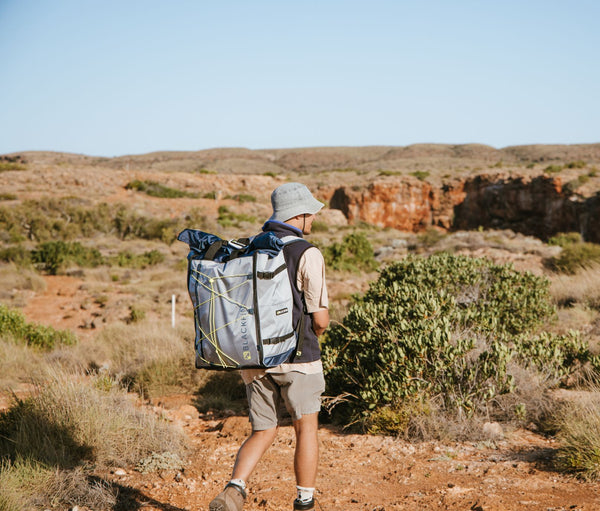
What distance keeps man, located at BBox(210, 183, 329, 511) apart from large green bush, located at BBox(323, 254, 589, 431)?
193 centimetres

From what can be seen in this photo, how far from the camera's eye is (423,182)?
3744cm

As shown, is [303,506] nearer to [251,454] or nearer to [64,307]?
[251,454]

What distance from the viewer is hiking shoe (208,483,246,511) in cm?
258

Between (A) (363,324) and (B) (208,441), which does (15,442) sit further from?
(A) (363,324)

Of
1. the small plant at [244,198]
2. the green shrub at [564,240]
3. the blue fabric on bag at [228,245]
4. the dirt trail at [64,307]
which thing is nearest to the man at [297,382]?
the blue fabric on bag at [228,245]

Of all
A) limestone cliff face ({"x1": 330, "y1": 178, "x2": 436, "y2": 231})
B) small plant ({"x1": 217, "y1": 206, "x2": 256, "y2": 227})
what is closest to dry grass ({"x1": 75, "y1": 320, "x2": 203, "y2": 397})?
small plant ({"x1": 217, "y1": 206, "x2": 256, "y2": 227})

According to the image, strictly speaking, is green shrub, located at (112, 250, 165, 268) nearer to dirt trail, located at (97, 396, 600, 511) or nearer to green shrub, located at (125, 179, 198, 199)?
green shrub, located at (125, 179, 198, 199)

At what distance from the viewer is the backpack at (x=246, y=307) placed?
2.59 meters

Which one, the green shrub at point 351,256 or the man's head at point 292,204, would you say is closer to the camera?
the man's head at point 292,204

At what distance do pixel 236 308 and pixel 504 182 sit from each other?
3447 cm

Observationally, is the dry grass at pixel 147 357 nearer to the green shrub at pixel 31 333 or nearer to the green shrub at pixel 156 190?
the green shrub at pixel 31 333

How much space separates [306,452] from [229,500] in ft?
1.46

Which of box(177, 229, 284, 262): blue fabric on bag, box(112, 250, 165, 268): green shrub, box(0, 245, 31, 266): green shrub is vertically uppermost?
box(177, 229, 284, 262): blue fabric on bag

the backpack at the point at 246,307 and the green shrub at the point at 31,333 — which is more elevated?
the backpack at the point at 246,307
